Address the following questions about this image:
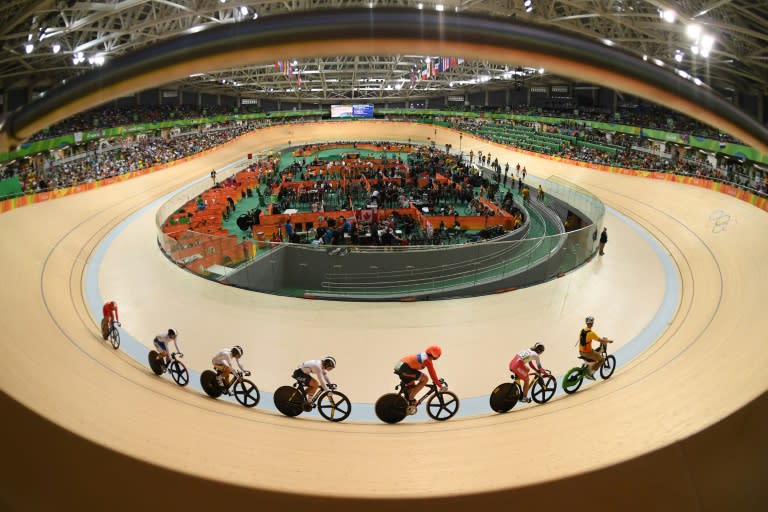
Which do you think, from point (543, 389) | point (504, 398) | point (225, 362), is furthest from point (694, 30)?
point (225, 362)

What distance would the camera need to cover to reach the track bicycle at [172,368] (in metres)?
5.65

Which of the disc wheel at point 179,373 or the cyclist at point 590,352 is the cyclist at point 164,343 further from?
the cyclist at point 590,352

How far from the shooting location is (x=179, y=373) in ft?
18.5

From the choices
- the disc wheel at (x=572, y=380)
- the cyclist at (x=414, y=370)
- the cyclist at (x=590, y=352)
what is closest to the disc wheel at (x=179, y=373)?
the cyclist at (x=414, y=370)

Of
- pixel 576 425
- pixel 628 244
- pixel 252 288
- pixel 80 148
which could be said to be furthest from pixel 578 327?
pixel 80 148

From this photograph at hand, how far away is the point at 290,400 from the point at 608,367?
4307 millimetres

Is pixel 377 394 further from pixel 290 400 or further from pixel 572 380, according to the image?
pixel 572 380

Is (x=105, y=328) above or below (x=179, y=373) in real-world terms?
above

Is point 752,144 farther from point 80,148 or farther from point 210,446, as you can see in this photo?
point 80,148

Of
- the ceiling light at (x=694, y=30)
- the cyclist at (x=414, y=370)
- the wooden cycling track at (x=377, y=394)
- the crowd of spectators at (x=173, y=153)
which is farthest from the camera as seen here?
the crowd of spectators at (x=173, y=153)

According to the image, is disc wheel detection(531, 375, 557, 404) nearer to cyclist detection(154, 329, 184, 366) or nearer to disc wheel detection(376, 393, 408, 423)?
disc wheel detection(376, 393, 408, 423)

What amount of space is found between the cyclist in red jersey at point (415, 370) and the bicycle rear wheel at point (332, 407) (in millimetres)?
742

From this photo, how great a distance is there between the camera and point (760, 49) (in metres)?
19.0

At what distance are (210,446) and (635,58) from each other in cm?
371
